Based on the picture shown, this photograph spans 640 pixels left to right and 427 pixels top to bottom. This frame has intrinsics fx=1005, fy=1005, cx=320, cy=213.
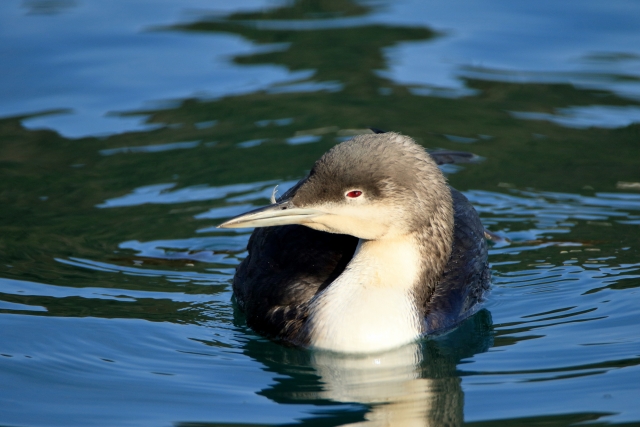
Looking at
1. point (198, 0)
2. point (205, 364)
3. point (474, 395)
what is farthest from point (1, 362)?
point (198, 0)

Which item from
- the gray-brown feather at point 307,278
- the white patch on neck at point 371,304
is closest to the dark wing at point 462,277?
the gray-brown feather at point 307,278

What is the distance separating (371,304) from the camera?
5793mm

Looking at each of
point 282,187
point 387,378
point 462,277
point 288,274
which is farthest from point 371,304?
point 282,187

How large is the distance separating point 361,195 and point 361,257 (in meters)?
0.48

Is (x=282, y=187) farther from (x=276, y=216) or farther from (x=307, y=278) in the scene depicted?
(x=276, y=216)

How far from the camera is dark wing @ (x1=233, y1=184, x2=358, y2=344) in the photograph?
6070 mm

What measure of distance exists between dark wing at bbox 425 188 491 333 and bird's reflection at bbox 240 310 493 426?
0.47ft

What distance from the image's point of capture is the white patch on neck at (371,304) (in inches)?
226

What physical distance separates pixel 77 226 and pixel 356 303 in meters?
3.08

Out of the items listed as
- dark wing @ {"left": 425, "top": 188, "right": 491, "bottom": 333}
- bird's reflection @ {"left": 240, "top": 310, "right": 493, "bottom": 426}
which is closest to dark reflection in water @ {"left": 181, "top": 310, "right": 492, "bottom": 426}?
bird's reflection @ {"left": 240, "top": 310, "right": 493, "bottom": 426}

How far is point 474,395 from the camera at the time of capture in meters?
5.29

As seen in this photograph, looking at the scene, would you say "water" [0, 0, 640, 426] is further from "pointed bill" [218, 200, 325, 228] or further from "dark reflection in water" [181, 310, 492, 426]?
"pointed bill" [218, 200, 325, 228]

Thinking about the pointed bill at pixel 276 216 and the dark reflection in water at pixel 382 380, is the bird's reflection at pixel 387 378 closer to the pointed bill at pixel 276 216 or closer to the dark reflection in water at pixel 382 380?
the dark reflection in water at pixel 382 380

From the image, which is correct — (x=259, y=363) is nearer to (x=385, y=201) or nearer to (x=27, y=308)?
(x=385, y=201)
